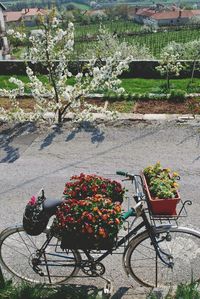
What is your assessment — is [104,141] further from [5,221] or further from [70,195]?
[70,195]

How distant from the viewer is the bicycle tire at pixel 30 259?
446 cm

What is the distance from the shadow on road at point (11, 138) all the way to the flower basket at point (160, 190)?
4027 millimetres

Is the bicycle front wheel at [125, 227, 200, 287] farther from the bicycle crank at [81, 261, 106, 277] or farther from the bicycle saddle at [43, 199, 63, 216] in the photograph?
the bicycle saddle at [43, 199, 63, 216]

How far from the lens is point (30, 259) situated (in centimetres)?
472

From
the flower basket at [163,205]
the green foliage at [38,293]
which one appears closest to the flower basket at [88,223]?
the flower basket at [163,205]

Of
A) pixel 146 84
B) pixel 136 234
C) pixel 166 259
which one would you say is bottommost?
pixel 146 84

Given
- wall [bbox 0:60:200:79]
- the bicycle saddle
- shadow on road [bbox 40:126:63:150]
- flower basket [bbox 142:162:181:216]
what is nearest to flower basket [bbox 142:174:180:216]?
flower basket [bbox 142:162:181:216]

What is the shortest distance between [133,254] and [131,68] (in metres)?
12.0

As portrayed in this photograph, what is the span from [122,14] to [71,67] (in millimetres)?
104362

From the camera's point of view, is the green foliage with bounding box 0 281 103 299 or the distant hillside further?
the distant hillside

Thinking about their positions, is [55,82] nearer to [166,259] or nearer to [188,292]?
[166,259]

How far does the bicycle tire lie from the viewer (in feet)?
14.6

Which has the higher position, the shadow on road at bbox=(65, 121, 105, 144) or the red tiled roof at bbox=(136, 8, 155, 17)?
the shadow on road at bbox=(65, 121, 105, 144)

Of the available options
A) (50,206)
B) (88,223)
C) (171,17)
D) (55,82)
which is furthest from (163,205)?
(171,17)
